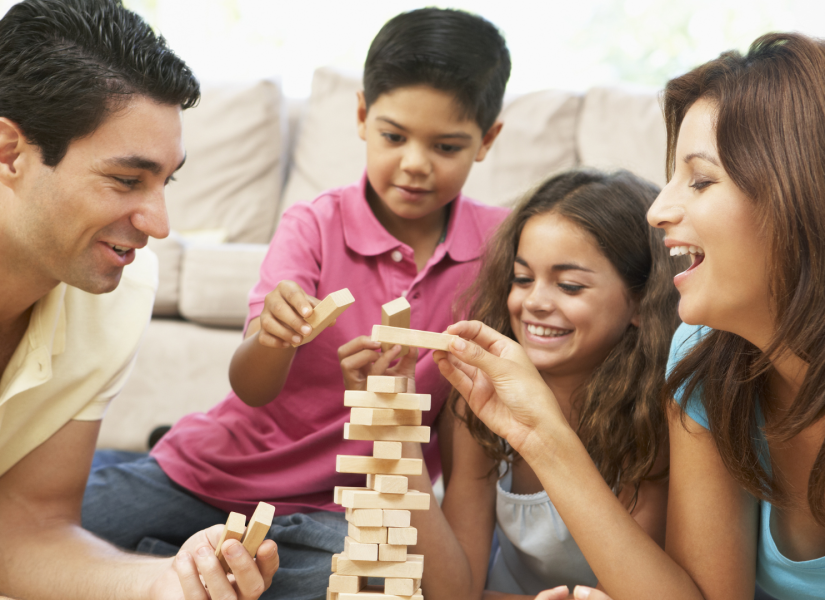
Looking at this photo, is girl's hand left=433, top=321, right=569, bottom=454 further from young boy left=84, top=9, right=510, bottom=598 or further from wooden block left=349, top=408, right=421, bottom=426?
young boy left=84, top=9, right=510, bottom=598

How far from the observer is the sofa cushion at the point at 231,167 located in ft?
11.0

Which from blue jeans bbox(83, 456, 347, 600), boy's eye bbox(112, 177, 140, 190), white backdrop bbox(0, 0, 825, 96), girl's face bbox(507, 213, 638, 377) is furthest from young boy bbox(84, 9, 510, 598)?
white backdrop bbox(0, 0, 825, 96)

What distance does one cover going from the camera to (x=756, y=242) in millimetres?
1116

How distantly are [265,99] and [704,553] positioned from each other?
9.12 ft

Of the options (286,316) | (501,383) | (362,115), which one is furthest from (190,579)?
(362,115)

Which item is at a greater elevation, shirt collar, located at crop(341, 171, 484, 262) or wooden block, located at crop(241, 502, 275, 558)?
shirt collar, located at crop(341, 171, 484, 262)

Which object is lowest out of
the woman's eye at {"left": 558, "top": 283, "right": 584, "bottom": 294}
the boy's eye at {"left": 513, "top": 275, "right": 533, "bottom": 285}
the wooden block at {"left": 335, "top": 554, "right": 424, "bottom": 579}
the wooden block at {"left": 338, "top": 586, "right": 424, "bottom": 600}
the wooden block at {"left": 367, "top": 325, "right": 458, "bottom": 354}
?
the wooden block at {"left": 338, "top": 586, "right": 424, "bottom": 600}

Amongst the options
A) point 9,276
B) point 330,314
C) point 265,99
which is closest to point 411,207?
point 330,314

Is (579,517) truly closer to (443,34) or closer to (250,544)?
(250,544)

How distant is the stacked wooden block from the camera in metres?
1.15

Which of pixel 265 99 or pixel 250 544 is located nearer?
pixel 250 544

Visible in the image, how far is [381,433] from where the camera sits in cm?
116

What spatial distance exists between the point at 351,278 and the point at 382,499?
709mm

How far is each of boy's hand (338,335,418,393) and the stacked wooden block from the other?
0.25m
